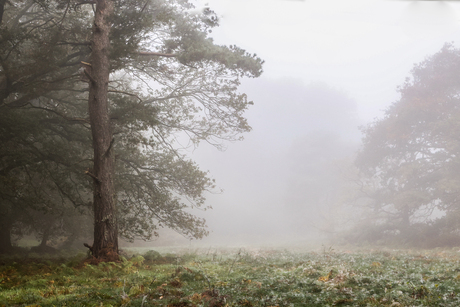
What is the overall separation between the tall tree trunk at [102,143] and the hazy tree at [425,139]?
23.0m

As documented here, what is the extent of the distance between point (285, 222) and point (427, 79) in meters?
45.6

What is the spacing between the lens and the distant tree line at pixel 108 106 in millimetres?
10023

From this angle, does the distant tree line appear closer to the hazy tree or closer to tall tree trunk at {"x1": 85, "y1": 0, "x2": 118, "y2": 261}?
tall tree trunk at {"x1": 85, "y1": 0, "x2": 118, "y2": 261}

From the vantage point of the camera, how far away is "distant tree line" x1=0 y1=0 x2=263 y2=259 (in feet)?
32.9

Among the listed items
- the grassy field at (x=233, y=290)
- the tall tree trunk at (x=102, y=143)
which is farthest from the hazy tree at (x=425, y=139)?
the tall tree trunk at (x=102, y=143)

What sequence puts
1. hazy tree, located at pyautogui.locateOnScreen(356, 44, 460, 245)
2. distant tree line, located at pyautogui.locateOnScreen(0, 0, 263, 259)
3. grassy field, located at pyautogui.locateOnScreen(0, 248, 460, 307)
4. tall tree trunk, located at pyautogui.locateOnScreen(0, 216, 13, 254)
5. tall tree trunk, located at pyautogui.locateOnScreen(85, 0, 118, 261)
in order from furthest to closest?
hazy tree, located at pyautogui.locateOnScreen(356, 44, 460, 245), tall tree trunk, located at pyautogui.locateOnScreen(0, 216, 13, 254), distant tree line, located at pyautogui.locateOnScreen(0, 0, 263, 259), tall tree trunk, located at pyautogui.locateOnScreen(85, 0, 118, 261), grassy field, located at pyautogui.locateOnScreen(0, 248, 460, 307)

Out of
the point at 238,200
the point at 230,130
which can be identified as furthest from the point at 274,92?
the point at 230,130

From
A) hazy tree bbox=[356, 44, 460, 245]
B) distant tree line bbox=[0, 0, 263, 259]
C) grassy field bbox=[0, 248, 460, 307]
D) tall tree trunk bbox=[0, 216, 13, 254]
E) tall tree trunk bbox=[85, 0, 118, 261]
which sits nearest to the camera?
grassy field bbox=[0, 248, 460, 307]

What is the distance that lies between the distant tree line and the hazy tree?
19.2 m

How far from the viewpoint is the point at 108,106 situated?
38.7ft

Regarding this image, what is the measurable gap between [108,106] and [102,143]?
2582mm

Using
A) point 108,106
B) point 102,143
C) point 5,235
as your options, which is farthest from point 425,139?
point 5,235

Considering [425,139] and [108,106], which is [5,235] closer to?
[108,106]

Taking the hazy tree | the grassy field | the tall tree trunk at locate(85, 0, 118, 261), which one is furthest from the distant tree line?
the hazy tree
